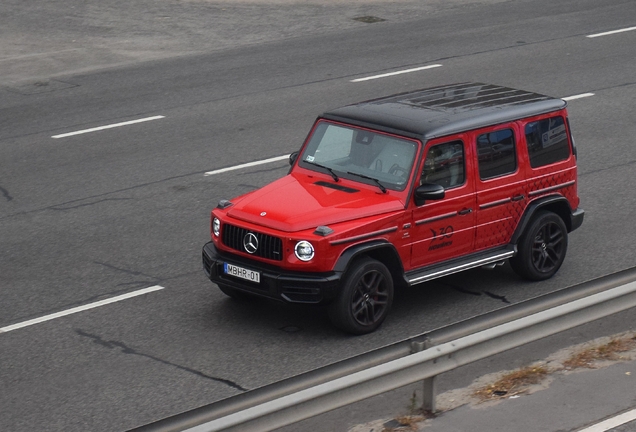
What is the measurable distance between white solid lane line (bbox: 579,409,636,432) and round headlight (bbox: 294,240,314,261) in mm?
2700

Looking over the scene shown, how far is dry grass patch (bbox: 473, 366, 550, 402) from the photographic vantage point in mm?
7305

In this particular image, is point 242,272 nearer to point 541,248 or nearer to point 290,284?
point 290,284

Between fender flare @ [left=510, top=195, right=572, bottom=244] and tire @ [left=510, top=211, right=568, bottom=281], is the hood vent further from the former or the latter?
tire @ [left=510, top=211, right=568, bottom=281]

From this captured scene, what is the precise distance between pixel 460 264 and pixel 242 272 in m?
1.98

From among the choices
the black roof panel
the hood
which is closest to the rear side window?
the black roof panel

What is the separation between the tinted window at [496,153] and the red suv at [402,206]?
1 cm

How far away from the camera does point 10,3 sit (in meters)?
24.0

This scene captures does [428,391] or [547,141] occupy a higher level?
[547,141]

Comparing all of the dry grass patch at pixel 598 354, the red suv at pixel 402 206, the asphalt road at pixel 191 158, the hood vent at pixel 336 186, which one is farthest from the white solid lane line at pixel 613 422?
the hood vent at pixel 336 186

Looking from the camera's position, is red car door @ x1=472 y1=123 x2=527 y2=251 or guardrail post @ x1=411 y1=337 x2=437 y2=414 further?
red car door @ x1=472 y1=123 x2=527 y2=251

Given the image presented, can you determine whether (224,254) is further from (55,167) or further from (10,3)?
(10,3)

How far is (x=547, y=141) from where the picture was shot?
32.8ft

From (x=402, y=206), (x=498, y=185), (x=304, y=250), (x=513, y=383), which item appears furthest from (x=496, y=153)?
(x=513, y=383)

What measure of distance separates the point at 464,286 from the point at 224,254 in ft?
7.91
